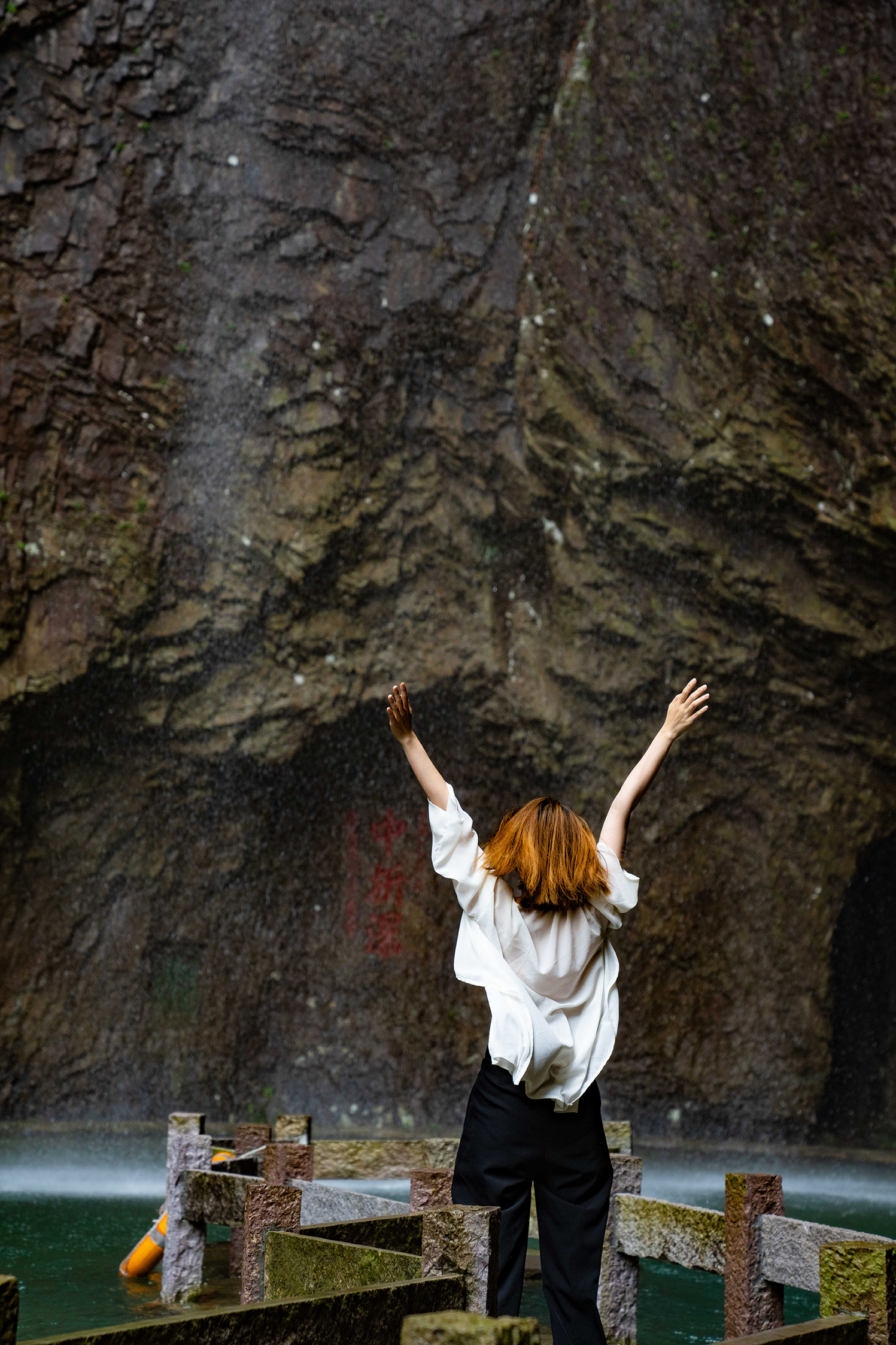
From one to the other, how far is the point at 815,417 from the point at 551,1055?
763cm

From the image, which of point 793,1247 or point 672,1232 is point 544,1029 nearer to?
point 793,1247

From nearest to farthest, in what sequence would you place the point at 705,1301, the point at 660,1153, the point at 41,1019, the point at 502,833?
the point at 502,833 → the point at 705,1301 → the point at 660,1153 → the point at 41,1019


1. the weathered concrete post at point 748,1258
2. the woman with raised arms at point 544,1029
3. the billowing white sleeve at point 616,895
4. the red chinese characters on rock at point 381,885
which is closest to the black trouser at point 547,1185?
the woman with raised arms at point 544,1029

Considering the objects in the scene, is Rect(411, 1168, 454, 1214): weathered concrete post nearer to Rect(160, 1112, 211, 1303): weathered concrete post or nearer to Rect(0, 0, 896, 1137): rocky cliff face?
Rect(160, 1112, 211, 1303): weathered concrete post

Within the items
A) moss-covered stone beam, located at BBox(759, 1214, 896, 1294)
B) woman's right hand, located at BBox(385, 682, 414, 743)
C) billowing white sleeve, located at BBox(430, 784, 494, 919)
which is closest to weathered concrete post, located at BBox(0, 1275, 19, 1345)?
billowing white sleeve, located at BBox(430, 784, 494, 919)

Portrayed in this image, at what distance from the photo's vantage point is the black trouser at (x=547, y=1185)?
271 cm

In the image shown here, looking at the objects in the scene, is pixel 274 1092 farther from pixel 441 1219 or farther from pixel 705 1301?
pixel 441 1219

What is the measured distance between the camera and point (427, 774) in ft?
9.30

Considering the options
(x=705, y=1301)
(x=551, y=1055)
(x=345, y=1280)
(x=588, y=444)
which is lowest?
(x=705, y=1301)

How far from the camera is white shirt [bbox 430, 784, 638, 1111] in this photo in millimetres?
2707

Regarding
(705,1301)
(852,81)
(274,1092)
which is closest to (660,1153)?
(274,1092)

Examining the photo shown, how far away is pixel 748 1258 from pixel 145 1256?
244 cm

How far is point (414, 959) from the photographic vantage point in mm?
10320

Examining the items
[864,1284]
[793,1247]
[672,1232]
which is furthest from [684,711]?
[672,1232]
